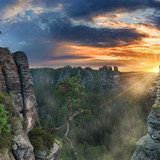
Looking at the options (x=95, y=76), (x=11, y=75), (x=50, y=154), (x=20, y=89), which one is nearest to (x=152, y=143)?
(x=50, y=154)

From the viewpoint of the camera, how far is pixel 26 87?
18188 millimetres

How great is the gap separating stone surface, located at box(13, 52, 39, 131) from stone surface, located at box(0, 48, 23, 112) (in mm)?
764

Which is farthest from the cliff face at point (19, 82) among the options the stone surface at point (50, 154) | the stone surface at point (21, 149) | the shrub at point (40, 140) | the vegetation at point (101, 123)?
the vegetation at point (101, 123)

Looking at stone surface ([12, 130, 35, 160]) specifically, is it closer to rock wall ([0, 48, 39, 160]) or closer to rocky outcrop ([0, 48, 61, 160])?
rocky outcrop ([0, 48, 61, 160])

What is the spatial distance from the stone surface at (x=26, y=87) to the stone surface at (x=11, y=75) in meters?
0.76

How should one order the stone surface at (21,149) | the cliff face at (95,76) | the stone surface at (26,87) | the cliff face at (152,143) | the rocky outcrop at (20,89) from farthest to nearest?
the cliff face at (95,76)
the stone surface at (26,87)
the rocky outcrop at (20,89)
the cliff face at (152,143)
the stone surface at (21,149)

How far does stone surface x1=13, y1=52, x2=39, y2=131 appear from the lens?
17938 mm

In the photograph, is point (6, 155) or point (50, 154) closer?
point (6, 155)

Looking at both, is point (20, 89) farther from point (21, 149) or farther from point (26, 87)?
point (21, 149)

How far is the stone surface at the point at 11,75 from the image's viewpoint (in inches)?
631

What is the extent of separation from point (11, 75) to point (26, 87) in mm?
2617

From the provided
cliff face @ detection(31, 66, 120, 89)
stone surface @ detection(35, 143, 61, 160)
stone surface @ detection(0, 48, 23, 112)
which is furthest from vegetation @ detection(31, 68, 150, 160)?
stone surface @ detection(35, 143, 61, 160)

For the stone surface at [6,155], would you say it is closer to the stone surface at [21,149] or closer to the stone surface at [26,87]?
the stone surface at [21,149]

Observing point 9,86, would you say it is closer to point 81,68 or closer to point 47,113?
point 47,113
